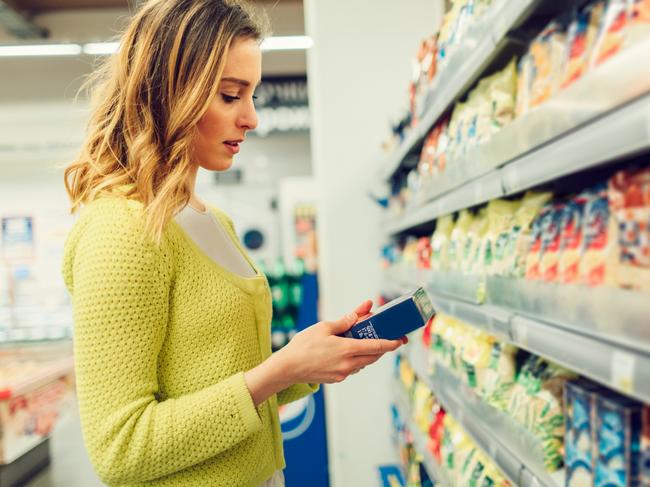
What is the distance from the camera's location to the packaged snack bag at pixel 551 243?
106 cm

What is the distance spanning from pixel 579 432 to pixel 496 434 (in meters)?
0.35

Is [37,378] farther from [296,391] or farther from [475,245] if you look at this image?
[475,245]

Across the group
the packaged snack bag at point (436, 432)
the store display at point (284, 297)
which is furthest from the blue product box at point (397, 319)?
the store display at point (284, 297)

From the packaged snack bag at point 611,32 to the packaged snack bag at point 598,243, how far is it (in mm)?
246

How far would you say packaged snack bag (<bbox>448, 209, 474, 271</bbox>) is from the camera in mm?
1699

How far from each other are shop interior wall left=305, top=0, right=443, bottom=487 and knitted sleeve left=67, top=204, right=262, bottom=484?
87.5 inches

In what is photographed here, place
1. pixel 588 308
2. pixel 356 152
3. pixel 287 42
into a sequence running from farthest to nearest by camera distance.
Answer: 1. pixel 287 42
2. pixel 356 152
3. pixel 588 308

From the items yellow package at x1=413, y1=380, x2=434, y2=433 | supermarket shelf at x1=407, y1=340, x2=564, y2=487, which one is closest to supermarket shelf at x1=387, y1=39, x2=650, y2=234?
supermarket shelf at x1=407, y1=340, x2=564, y2=487

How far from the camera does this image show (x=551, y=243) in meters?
1.11

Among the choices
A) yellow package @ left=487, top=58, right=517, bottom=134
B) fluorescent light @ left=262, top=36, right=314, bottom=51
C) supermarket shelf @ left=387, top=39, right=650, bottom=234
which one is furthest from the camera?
fluorescent light @ left=262, top=36, right=314, bottom=51

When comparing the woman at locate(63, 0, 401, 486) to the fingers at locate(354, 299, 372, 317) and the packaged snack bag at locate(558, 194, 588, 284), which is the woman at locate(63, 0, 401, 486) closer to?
the fingers at locate(354, 299, 372, 317)

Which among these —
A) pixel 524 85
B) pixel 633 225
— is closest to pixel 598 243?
pixel 633 225

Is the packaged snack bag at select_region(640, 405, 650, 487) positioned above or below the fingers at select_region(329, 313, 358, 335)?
below

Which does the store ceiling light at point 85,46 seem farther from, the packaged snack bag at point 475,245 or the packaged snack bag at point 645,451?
the packaged snack bag at point 645,451
